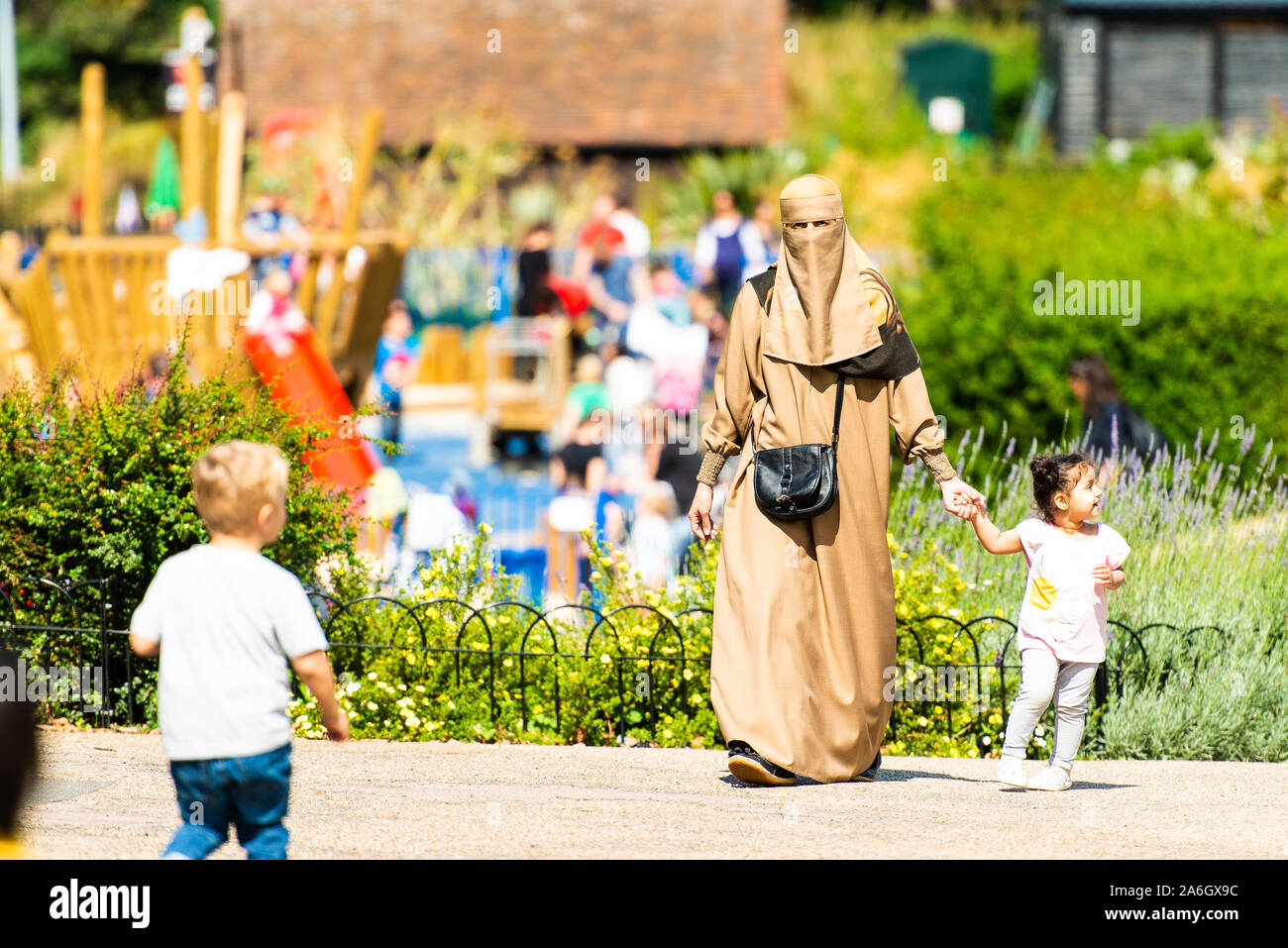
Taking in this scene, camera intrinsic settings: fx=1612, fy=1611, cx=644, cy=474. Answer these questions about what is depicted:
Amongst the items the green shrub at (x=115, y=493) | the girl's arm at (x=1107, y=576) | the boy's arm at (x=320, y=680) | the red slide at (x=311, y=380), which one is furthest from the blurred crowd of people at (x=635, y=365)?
the boy's arm at (x=320, y=680)

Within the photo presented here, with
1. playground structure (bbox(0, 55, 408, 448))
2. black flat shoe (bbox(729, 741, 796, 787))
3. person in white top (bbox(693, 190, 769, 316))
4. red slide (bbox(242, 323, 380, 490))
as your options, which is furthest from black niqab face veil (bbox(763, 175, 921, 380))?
person in white top (bbox(693, 190, 769, 316))

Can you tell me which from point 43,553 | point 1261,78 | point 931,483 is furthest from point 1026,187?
point 43,553

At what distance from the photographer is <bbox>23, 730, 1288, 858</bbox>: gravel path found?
4.38 metres

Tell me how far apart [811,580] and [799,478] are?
13.1 inches

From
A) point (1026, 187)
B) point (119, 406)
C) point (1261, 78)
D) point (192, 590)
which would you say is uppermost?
point (1261, 78)

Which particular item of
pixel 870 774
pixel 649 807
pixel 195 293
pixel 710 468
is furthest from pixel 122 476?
pixel 195 293

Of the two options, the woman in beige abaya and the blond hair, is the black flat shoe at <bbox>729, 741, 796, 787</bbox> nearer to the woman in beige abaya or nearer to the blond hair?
the woman in beige abaya

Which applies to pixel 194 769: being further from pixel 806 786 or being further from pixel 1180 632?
pixel 1180 632

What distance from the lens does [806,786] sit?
5059mm

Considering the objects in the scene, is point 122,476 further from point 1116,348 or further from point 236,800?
point 1116,348

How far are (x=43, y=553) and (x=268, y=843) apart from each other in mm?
2813

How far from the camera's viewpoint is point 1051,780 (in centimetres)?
510

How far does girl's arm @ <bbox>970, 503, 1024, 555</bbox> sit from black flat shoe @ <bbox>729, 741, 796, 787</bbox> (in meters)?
0.94

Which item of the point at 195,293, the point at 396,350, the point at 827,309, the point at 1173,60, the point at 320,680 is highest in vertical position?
the point at 1173,60
